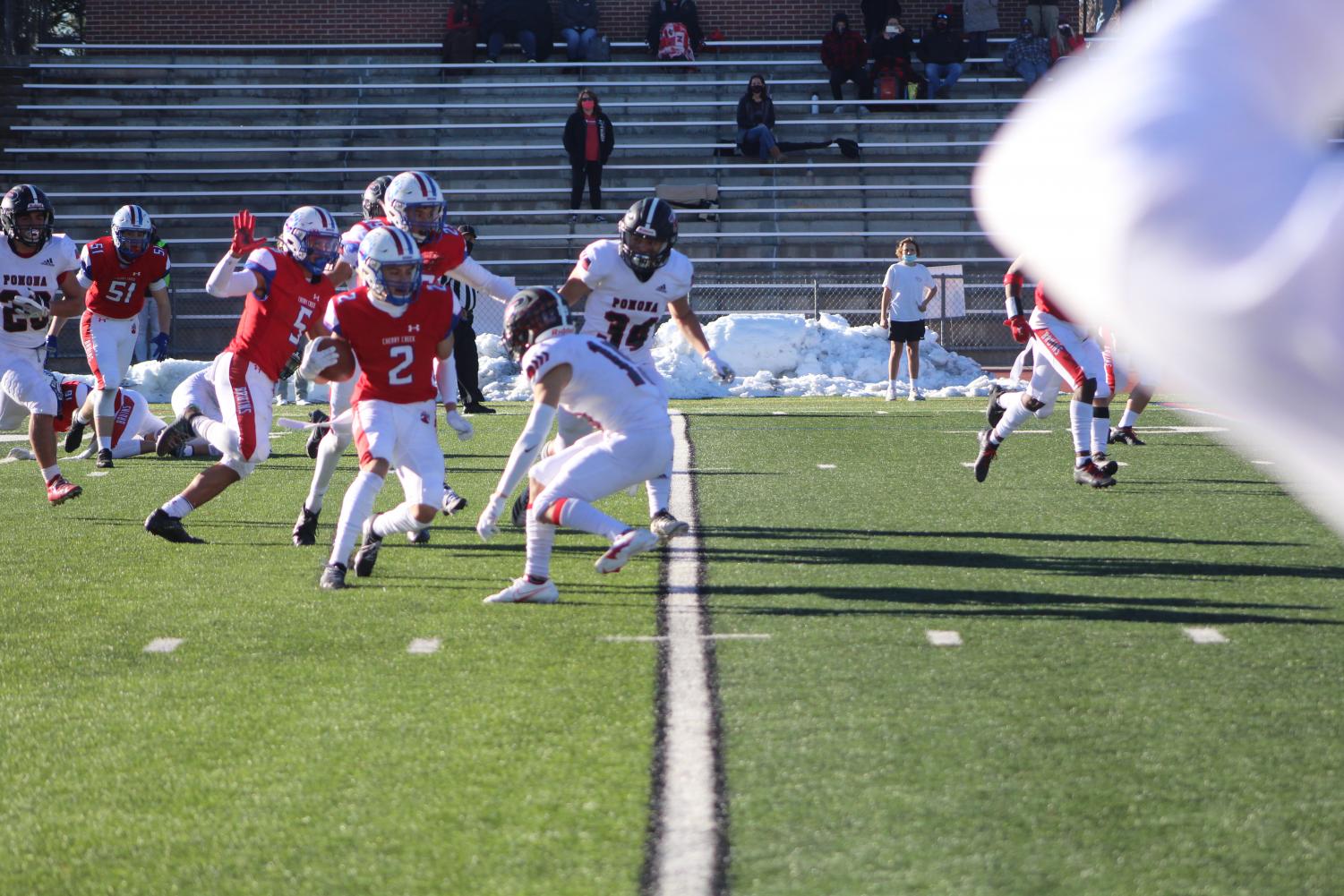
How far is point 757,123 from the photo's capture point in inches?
968

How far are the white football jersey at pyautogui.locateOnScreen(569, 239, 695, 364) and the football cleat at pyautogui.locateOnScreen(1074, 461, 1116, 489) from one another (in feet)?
10.2

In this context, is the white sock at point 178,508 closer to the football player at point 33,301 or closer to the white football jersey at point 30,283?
the football player at point 33,301

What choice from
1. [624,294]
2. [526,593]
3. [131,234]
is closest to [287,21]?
[131,234]

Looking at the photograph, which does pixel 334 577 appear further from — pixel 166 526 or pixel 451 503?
pixel 451 503

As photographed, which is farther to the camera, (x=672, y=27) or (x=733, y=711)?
(x=672, y=27)

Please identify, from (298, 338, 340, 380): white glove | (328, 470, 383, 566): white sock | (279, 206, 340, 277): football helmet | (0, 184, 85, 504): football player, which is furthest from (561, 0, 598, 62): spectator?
(328, 470, 383, 566): white sock

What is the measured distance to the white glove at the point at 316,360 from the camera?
22.4 feet

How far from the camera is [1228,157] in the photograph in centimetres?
98

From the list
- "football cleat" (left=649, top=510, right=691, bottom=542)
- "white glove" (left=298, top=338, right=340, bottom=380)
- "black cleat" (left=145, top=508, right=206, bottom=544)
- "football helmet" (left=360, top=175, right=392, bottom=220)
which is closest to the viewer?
"white glove" (left=298, top=338, right=340, bottom=380)

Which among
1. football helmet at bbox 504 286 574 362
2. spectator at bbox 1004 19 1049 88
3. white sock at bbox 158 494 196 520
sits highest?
spectator at bbox 1004 19 1049 88

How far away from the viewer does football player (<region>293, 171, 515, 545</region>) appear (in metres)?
8.26

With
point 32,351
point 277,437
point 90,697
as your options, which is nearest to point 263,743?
point 90,697

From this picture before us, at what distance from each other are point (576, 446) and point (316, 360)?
1.19 m

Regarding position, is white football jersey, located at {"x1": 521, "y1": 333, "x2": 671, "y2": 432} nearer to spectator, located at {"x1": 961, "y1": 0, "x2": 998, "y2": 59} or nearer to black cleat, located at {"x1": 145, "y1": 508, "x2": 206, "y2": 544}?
black cleat, located at {"x1": 145, "y1": 508, "x2": 206, "y2": 544}
